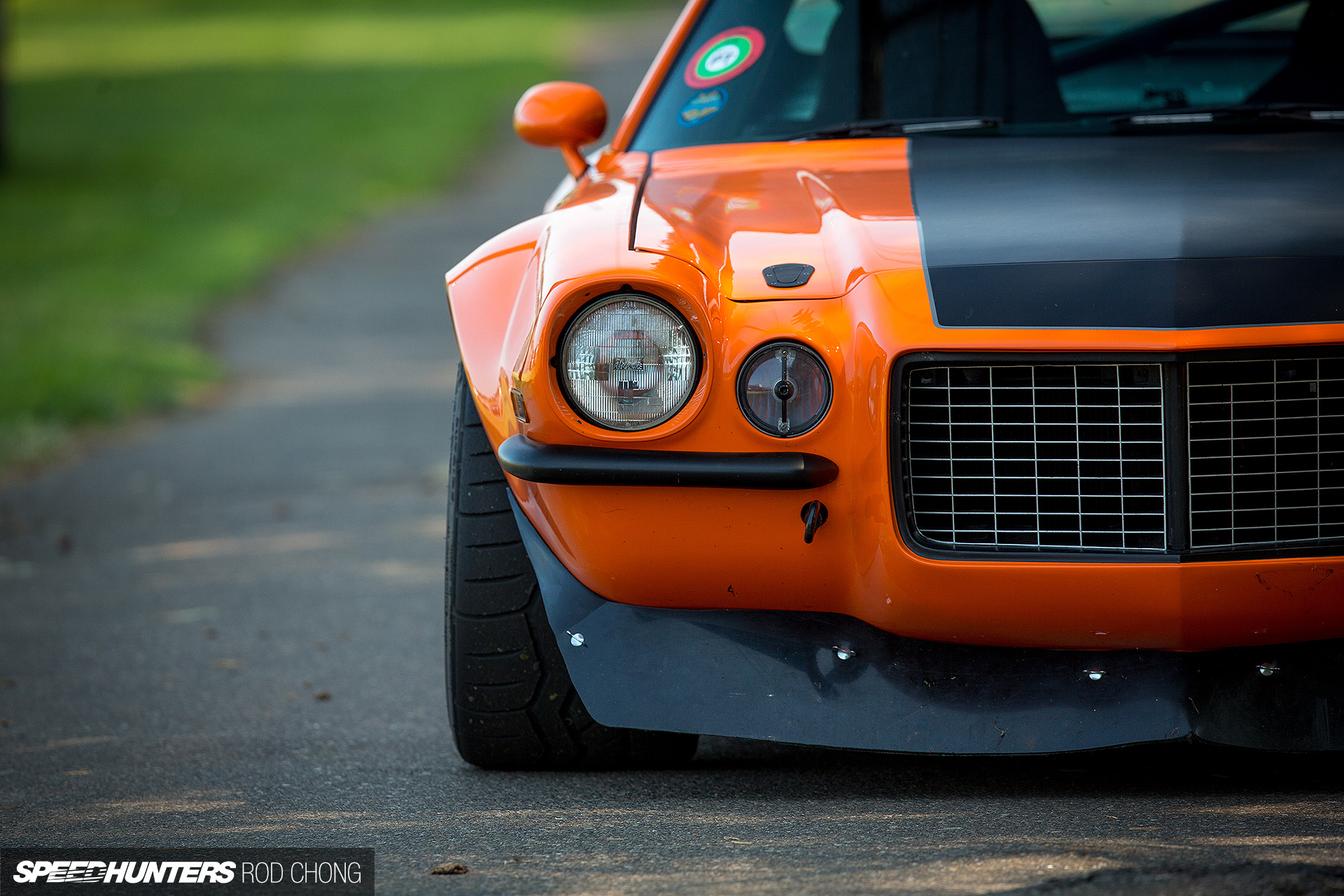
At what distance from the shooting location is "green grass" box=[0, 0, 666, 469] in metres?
8.32

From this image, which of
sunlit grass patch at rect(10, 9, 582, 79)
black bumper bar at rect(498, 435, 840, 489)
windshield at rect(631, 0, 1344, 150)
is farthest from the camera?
sunlit grass patch at rect(10, 9, 582, 79)

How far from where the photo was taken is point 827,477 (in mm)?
2543

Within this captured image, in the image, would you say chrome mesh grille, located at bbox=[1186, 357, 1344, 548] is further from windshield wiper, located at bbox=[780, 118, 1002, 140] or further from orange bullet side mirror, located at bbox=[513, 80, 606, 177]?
orange bullet side mirror, located at bbox=[513, 80, 606, 177]

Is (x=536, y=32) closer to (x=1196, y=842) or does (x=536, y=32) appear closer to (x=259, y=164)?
(x=259, y=164)

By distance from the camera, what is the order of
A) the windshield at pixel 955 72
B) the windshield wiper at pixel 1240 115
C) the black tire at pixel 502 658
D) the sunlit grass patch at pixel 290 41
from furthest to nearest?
1. the sunlit grass patch at pixel 290 41
2. the windshield at pixel 955 72
3. the windshield wiper at pixel 1240 115
4. the black tire at pixel 502 658

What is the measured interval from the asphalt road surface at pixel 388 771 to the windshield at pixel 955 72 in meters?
1.47

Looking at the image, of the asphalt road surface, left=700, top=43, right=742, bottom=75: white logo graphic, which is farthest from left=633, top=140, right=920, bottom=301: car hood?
the asphalt road surface

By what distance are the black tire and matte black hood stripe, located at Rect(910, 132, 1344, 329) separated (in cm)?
96

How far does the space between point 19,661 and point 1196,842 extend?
9.97 ft

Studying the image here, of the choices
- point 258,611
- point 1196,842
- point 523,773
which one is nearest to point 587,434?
point 523,773

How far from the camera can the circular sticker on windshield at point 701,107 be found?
142 inches

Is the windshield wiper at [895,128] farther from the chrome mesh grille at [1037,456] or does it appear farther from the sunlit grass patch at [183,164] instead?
the sunlit grass patch at [183,164]

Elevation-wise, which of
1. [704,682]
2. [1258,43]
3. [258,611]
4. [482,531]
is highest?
[1258,43]

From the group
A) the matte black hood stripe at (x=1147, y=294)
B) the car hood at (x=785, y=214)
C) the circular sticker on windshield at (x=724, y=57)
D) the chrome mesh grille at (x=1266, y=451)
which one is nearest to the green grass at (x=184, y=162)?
the circular sticker on windshield at (x=724, y=57)
